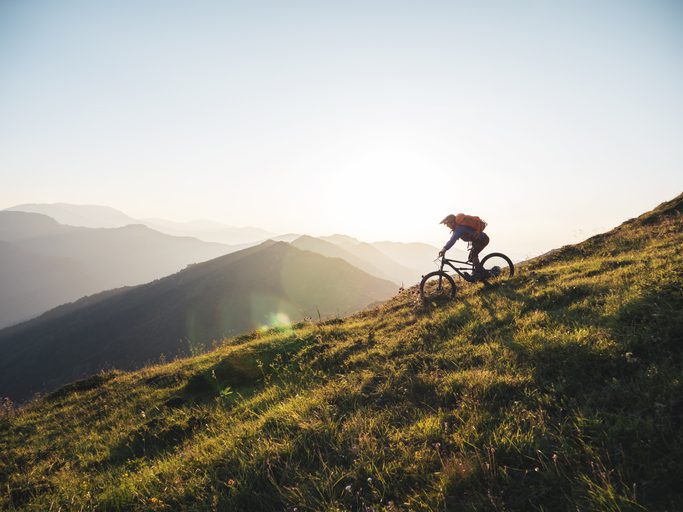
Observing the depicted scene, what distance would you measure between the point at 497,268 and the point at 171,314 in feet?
406

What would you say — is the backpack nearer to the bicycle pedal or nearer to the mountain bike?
the mountain bike

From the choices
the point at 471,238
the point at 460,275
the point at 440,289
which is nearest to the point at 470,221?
the point at 471,238

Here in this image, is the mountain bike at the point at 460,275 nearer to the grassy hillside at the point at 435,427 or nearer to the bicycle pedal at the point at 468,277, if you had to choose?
the bicycle pedal at the point at 468,277

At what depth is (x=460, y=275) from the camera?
488 inches

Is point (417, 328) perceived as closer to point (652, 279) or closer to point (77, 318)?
point (652, 279)

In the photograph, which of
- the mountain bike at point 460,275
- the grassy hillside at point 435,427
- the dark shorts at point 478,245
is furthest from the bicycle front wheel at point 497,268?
the grassy hillside at point 435,427

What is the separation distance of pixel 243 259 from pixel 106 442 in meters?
148

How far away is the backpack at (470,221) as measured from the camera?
1167 centimetres

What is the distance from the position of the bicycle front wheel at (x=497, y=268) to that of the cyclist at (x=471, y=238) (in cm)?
31

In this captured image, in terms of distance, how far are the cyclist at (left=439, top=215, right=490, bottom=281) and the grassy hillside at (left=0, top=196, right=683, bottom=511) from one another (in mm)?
2941

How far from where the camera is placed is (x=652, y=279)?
264 inches

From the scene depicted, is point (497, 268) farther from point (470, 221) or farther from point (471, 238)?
point (470, 221)

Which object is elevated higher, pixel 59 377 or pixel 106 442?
pixel 106 442

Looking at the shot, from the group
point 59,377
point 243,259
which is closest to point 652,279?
point 59,377
